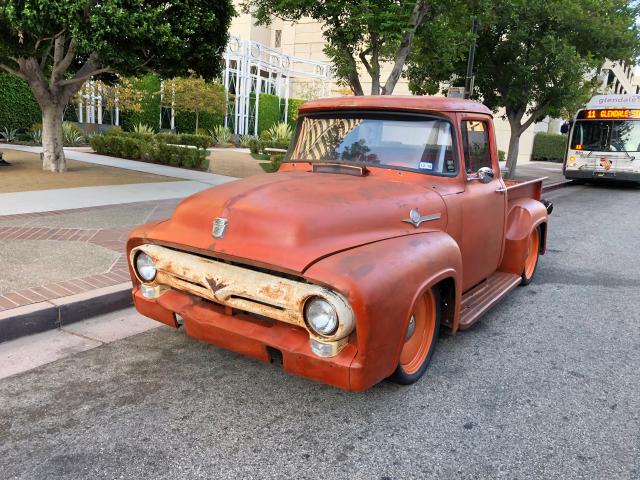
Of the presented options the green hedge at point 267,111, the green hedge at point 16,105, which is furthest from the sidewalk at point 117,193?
the green hedge at point 267,111

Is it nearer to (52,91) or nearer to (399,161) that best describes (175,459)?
(399,161)

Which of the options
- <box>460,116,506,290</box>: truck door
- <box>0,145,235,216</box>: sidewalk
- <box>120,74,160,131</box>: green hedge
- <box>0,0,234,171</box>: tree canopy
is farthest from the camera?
<box>120,74,160,131</box>: green hedge

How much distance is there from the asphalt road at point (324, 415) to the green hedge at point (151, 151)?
1162cm

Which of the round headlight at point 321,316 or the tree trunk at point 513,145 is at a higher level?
the tree trunk at point 513,145

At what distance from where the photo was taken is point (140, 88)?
→ 28.5 meters

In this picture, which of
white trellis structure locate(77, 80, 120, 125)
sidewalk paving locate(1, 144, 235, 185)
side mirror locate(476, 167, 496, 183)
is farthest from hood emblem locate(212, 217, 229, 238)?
white trellis structure locate(77, 80, 120, 125)

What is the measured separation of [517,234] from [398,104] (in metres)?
2.09

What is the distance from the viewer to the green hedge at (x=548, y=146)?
118 feet

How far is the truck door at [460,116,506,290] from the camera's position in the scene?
13.0 feet

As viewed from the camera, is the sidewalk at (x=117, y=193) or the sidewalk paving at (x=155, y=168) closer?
the sidewalk at (x=117, y=193)

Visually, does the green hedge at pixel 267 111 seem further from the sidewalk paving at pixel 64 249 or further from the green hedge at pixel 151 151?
the sidewalk paving at pixel 64 249

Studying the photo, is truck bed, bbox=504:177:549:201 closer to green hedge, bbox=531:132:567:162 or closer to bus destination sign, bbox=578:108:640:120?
bus destination sign, bbox=578:108:640:120

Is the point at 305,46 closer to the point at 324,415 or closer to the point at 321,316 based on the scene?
the point at 324,415

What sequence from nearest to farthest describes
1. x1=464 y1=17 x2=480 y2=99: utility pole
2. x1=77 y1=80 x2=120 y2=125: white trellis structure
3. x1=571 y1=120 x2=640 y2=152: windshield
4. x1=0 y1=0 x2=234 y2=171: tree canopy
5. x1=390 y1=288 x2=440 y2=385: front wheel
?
1. x1=390 y1=288 x2=440 y2=385: front wheel
2. x1=0 y1=0 x2=234 y2=171: tree canopy
3. x1=464 y1=17 x2=480 y2=99: utility pole
4. x1=571 y1=120 x2=640 y2=152: windshield
5. x1=77 y1=80 x2=120 y2=125: white trellis structure
